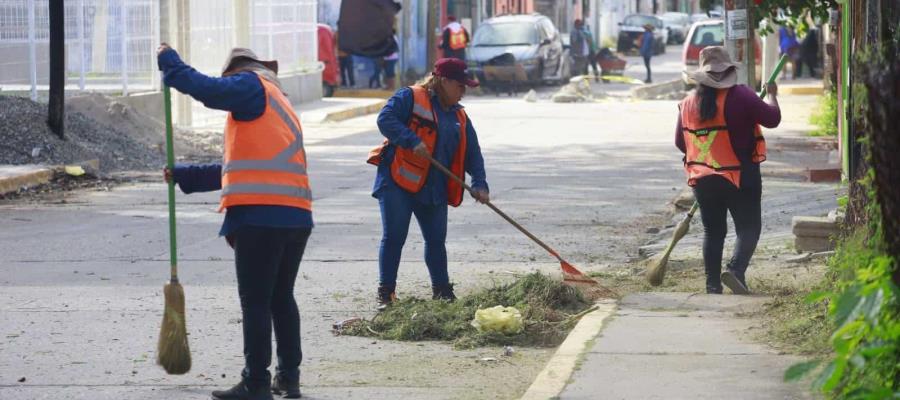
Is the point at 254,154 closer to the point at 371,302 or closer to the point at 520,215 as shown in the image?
the point at 371,302

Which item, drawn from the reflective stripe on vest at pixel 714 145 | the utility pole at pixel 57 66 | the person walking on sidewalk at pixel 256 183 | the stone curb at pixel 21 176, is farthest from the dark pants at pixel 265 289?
the utility pole at pixel 57 66

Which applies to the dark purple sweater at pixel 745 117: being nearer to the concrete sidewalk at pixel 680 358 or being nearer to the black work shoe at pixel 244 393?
the concrete sidewalk at pixel 680 358

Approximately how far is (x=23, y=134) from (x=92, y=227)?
5.53 m

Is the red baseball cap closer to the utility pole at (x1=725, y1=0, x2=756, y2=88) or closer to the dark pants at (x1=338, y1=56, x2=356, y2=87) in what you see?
the utility pole at (x1=725, y1=0, x2=756, y2=88)

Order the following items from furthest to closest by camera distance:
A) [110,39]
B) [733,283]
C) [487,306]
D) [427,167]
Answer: [110,39] → [733,283] → [427,167] → [487,306]

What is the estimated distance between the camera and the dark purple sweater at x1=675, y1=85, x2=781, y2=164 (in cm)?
827

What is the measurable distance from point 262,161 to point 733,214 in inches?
144

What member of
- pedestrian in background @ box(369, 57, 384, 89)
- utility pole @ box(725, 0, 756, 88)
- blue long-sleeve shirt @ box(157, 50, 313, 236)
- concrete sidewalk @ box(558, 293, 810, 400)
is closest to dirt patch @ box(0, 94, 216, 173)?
utility pole @ box(725, 0, 756, 88)

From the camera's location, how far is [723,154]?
27.4ft

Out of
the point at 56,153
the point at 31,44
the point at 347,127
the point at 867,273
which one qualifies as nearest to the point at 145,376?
the point at 867,273

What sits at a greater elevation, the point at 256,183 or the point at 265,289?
the point at 256,183

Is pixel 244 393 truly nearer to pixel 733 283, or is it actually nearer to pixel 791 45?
pixel 733 283

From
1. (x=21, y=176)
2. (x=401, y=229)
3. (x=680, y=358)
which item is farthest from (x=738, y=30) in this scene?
(x=21, y=176)

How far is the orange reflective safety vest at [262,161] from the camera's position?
233 inches
